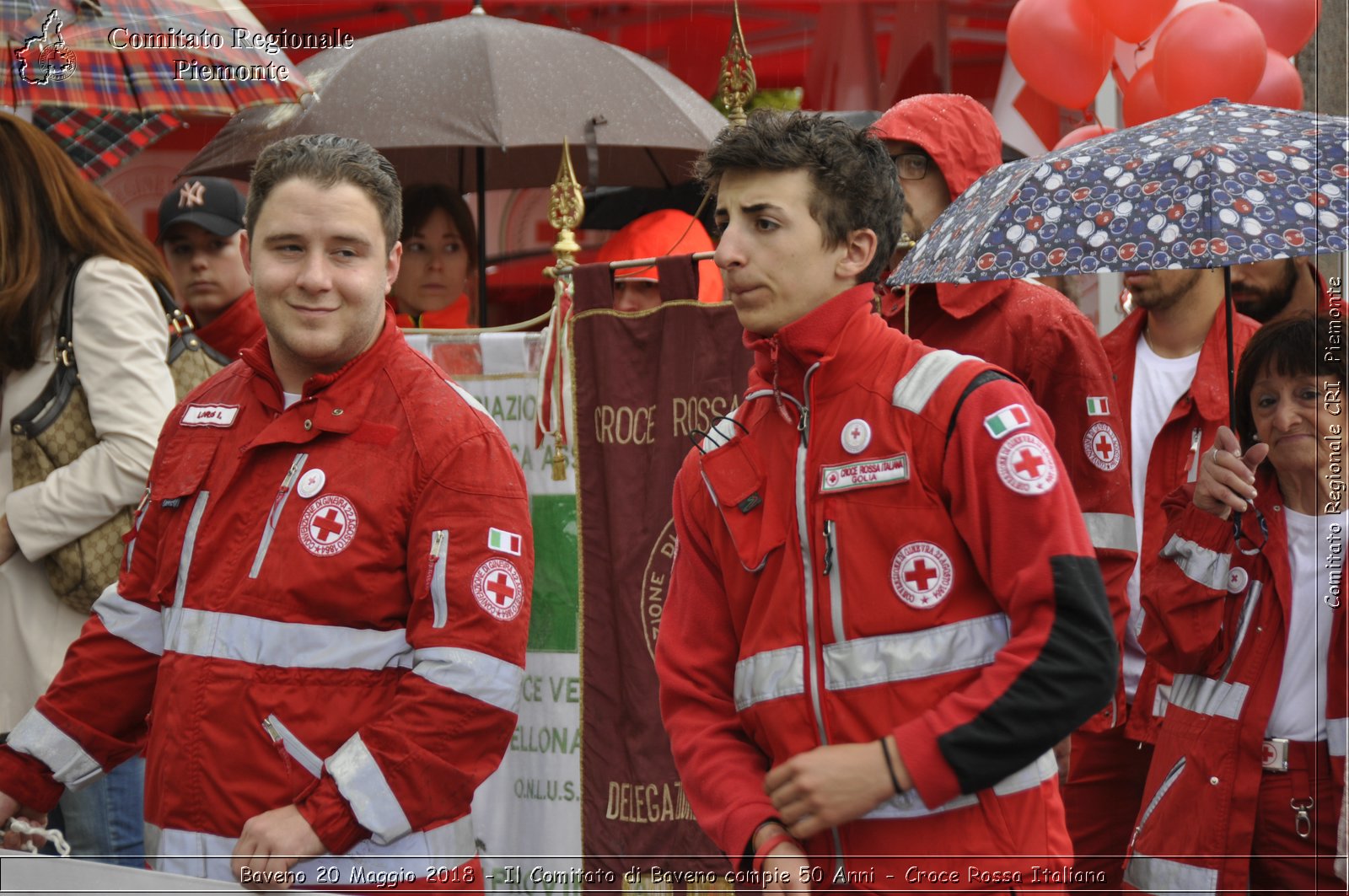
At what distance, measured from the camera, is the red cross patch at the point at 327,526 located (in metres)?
3.12

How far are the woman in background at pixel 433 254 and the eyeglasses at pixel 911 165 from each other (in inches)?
89.1

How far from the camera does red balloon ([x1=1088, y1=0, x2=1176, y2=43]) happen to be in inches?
247

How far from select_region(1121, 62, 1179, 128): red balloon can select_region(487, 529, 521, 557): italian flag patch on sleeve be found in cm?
378

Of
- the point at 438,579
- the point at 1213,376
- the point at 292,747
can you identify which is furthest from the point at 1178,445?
the point at 292,747

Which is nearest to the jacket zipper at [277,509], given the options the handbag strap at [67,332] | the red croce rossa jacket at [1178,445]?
the handbag strap at [67,332]

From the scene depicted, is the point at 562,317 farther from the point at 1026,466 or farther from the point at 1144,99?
the point at 1026,466

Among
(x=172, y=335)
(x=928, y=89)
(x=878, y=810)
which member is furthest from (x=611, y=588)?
(x=928, y=89)

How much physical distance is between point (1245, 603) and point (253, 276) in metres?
2.42

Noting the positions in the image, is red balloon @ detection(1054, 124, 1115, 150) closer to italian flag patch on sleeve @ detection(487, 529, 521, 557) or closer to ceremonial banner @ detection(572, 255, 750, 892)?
ceremonial banner @ detection(572, 255, 750, 892)

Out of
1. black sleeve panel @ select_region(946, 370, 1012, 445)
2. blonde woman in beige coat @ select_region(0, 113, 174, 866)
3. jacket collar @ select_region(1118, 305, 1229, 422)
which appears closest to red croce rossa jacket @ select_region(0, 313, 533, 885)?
black sleeve panel @ select_region(946, 370, 1012, 445)

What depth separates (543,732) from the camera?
5.36 meters

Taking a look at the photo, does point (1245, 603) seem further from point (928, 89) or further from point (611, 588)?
point (928, 89)

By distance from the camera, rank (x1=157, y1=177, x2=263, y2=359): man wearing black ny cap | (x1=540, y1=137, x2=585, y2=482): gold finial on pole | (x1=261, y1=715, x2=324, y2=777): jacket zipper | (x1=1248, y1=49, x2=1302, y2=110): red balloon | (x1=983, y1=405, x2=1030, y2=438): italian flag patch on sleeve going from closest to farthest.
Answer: (x1=983, y1=405, x2=1030, y2=438): italian flag patch on sleeve
(x1=261, y1=715, x2=324, y2=777): jacket zipper
(x1=540, y1=137, x2=585, y2=482): gold finial on pole
(x1=157, y1=177, x2=263, y2=359): man wearing black ny cap
(x1=1248, y1=49, x2=1302, y2=110): red balloon

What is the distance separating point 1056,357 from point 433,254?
2945 millimetres
